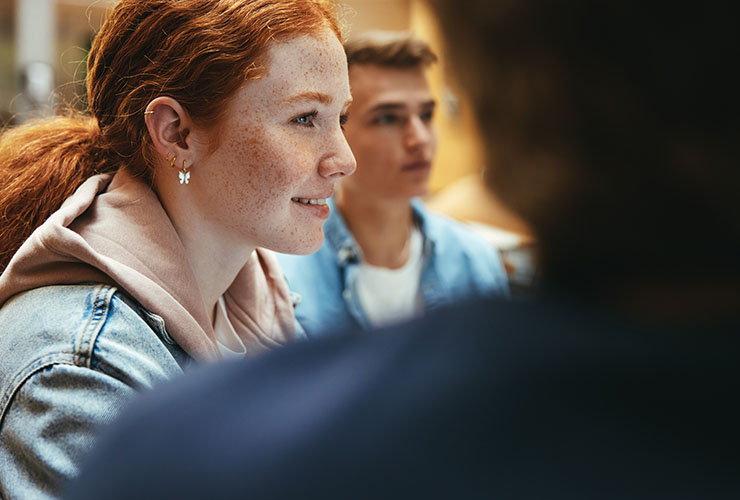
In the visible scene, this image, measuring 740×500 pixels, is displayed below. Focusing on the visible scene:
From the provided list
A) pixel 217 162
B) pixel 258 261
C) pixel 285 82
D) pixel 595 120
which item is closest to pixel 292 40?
pixel 285 82

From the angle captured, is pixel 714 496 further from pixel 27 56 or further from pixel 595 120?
pixel 27 56

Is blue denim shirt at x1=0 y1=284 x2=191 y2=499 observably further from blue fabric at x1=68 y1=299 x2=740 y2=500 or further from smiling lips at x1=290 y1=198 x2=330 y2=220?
blue fabric at x1=68 y1=299 x2=740 y2=500

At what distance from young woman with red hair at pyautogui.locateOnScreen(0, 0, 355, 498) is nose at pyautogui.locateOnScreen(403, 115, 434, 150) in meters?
0.82

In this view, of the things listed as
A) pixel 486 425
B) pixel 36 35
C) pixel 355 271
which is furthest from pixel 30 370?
pixel 36 35

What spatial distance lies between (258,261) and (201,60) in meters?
0.39

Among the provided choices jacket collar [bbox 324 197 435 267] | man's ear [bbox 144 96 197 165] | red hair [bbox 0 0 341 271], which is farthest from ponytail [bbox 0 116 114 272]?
jacket collar [bbox 324 197 435 267]

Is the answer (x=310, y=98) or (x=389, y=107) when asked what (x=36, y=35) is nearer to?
(x=389, y=107)

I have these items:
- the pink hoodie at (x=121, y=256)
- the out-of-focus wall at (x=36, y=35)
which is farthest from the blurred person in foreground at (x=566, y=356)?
the out-of-focus wall at (x=36, y=35)

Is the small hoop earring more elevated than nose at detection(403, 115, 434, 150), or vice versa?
the small hoop earring

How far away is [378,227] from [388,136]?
24 cm

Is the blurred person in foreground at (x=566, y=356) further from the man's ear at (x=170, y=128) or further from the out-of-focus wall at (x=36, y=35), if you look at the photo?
the out-of-focus wall at (x=36, y=35)

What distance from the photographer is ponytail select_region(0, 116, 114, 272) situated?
3.38 ft

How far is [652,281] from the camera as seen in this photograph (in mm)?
396

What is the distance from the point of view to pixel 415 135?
1.96 metres
